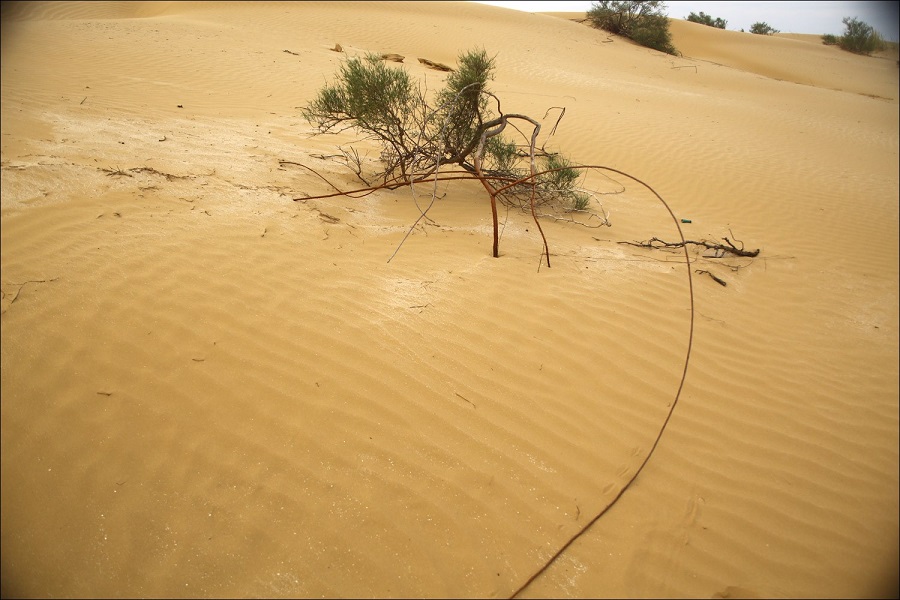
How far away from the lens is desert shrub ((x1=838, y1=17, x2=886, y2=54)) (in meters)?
26.7

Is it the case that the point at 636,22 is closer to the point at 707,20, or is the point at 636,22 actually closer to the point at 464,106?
the point at 707,20

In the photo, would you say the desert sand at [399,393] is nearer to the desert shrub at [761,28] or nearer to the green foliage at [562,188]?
the green foliage at [562,188]

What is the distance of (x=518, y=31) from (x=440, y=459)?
21.8m

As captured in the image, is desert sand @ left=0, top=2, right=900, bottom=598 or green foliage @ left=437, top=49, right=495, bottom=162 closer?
desert sand @ left=0, top=2, right=900, bottom=598

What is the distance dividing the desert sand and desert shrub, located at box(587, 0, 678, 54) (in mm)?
20986

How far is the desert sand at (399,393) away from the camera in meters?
1.79

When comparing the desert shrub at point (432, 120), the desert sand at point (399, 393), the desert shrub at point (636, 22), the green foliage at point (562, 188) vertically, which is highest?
the desert shrub at point (636, 22)

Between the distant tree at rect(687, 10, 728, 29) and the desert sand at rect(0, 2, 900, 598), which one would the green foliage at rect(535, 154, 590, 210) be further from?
the distant tree at rect(687, 10, 728, 29)

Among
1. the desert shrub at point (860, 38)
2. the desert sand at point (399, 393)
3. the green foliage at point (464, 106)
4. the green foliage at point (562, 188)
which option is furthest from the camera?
the desert shrub at point (860, 38)

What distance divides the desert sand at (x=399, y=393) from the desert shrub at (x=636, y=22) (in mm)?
20986

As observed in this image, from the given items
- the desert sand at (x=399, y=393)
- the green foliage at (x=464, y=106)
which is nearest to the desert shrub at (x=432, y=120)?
the green foliage at (x=464, y=106)

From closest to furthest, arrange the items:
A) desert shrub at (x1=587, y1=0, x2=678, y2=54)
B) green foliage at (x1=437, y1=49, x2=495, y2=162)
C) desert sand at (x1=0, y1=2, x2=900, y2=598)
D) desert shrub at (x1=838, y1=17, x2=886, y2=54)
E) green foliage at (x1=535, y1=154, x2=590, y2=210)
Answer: desert sand at (x1=0, y1=2, x2=900, y2=598)
green foliage at (x1=437, y1=49, x2=495, y2=162)
green foliage at (x1=535, y1=154, x2=590, y2=210)
desert shrub at (x1=587, y1=0, x2=678, y2=54)
desert shrub at (x1=838, y1=17, x2=886, y2=54)

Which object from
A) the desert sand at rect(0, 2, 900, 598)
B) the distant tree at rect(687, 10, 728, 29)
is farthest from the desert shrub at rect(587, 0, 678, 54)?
the desert sand at rect(0, 2, 900, 598)

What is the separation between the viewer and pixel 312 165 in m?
5.20
